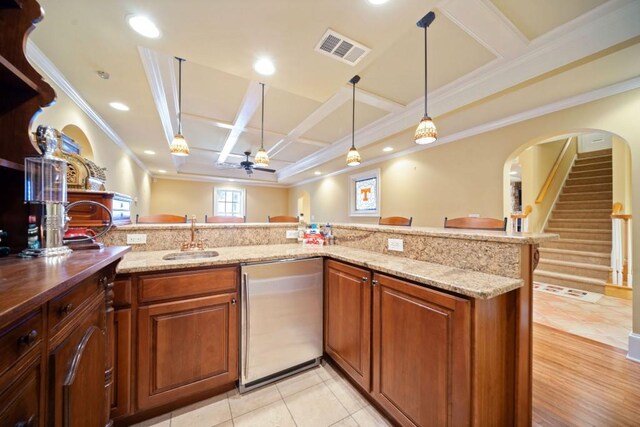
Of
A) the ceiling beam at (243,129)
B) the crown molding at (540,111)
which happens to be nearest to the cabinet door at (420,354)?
the crown molding at (540,111)

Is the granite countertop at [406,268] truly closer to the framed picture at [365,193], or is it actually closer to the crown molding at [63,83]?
the crown molding at [63,83]

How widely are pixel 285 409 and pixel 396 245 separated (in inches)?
49.8

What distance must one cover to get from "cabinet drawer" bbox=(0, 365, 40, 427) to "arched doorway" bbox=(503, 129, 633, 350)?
3712 mm

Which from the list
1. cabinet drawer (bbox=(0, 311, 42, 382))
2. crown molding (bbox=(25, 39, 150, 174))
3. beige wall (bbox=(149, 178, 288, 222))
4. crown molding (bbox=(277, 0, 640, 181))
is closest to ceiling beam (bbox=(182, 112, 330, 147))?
crown molding (bbox=(25, 39, 150, 174))

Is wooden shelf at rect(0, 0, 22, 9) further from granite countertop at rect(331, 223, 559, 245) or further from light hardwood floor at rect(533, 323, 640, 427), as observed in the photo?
light hardwood floor at rect(533, 323, 640, 427)

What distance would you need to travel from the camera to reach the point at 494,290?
93 cm

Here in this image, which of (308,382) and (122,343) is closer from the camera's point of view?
(122,343)

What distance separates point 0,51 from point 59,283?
3.57 ft

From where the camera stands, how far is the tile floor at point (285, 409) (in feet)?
4.44

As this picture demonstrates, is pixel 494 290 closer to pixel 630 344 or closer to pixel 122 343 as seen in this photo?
pixel 122 343

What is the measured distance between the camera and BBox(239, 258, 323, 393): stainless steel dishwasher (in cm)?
154

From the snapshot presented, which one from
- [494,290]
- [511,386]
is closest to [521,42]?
[494,290]

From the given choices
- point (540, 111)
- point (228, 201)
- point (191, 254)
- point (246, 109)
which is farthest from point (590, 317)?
point (228, 201)

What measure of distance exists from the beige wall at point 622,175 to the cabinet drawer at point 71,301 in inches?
230
